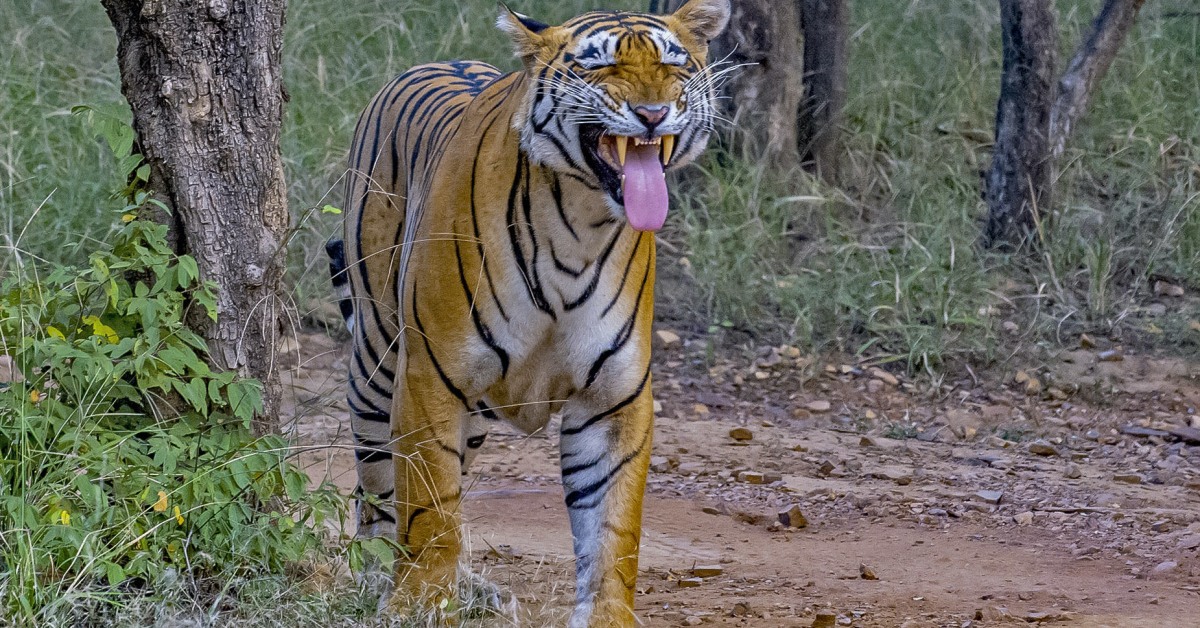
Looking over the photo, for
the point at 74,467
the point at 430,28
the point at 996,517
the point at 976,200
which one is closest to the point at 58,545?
the point at 74,467

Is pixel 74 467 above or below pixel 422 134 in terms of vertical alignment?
below

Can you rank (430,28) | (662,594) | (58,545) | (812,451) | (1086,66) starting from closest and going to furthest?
(58,545), (662,594), (812,451), (1086,66), (430,28)

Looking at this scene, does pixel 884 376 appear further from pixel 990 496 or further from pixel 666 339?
pixel 990 496

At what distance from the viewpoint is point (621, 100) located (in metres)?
2.90

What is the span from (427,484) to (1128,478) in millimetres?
2784

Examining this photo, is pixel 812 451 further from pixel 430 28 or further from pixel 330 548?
pixel 430 28

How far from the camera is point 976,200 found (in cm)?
692

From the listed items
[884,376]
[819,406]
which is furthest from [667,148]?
[884,376]

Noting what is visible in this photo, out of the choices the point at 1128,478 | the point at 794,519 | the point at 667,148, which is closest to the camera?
the point at 667,148

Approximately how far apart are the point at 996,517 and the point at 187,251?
8.55ft

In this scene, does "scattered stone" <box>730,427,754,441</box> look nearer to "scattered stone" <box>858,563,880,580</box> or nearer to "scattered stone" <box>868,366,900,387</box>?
"scattered stone" <box>868,366,900,387</box>

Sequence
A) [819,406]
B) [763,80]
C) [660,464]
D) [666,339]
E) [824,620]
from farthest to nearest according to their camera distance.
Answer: [763,80] → [666,339] → [819,406] → [660,464] → [824,620]

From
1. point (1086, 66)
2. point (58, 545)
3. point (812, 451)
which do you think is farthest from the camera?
point (1086, 66)

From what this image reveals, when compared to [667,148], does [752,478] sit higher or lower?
lower
